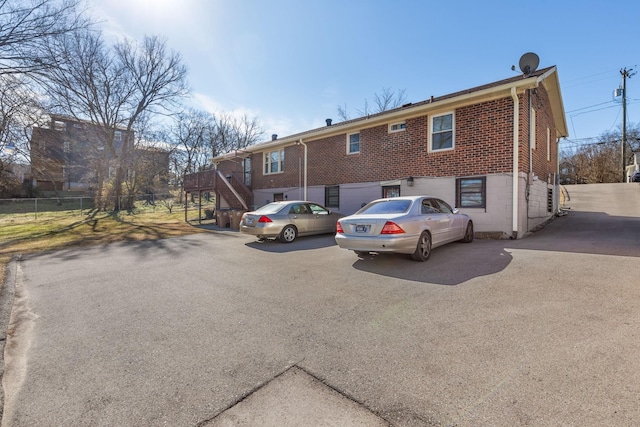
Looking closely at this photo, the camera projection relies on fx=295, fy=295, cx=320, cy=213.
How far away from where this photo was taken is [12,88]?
31.7 feet

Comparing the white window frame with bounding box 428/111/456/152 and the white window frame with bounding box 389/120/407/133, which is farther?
the white window frame with bounding box 389/120/407/133

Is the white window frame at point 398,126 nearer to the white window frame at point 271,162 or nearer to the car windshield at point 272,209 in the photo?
the car windshield at point 272,209

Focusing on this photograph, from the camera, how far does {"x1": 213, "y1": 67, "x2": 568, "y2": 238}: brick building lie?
8961 mm

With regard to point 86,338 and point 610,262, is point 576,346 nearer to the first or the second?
point 610,262

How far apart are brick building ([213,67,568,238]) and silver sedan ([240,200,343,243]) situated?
3.04 m

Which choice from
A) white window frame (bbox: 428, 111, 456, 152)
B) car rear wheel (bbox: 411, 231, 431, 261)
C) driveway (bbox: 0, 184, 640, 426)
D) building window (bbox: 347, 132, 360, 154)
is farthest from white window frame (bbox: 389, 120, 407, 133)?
driveway (bbox: 0, 184, 640, 426)

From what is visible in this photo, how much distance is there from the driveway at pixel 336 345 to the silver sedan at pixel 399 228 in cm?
46

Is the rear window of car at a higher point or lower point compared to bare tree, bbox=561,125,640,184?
lower

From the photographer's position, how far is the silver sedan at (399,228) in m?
5.78

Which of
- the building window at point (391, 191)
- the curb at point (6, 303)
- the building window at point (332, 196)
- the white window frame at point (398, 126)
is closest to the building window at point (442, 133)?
the white window frame at point (398, 126)

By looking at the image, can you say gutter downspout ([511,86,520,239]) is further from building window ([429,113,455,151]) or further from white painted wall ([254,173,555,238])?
building window ([429,113,455,151])

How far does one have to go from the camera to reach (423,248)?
622cm

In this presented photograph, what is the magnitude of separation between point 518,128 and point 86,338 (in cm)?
1084

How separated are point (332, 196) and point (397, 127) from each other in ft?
14.4
